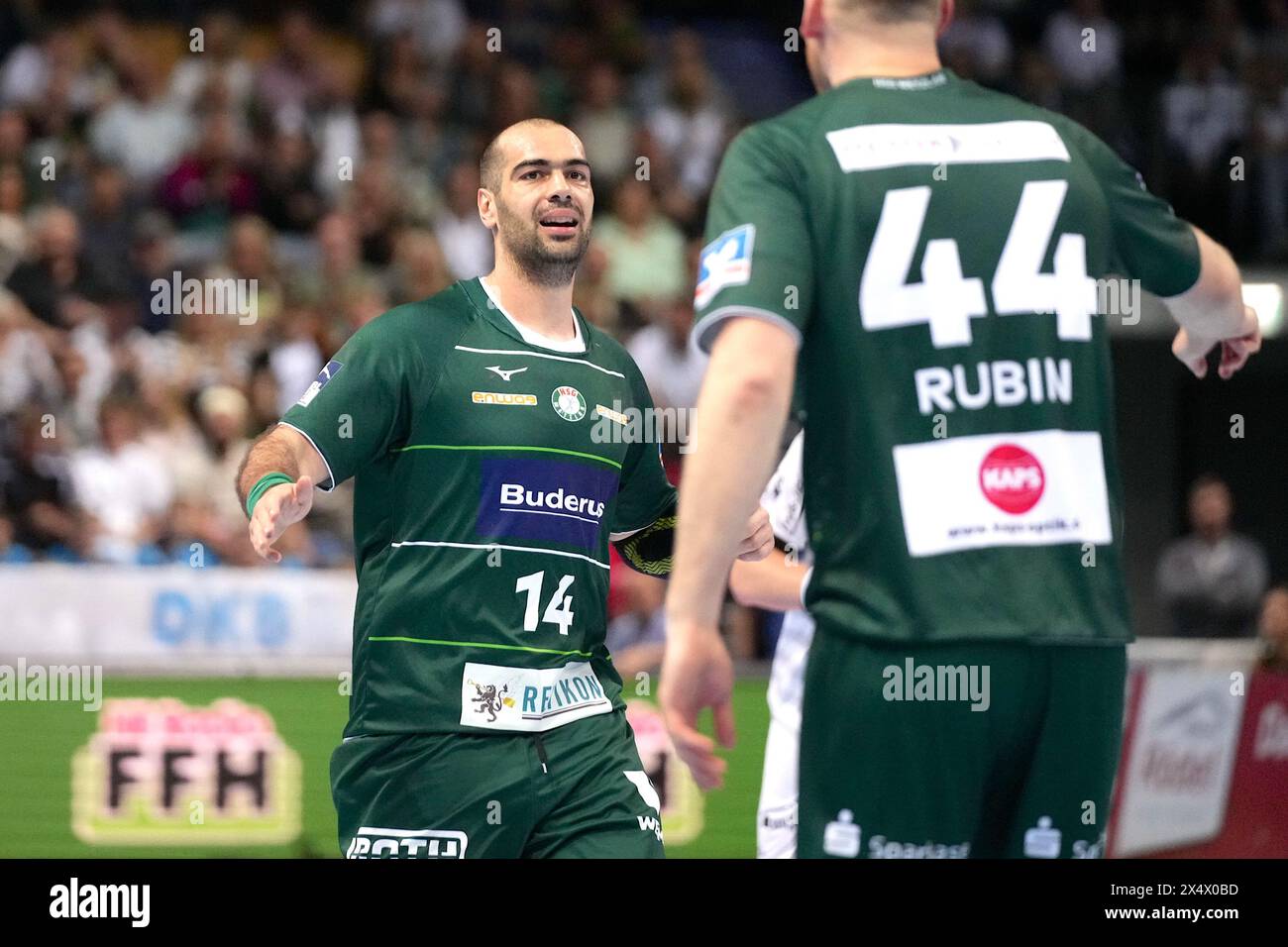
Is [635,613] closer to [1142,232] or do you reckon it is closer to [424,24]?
[424,24]

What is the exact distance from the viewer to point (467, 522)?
5754 mm

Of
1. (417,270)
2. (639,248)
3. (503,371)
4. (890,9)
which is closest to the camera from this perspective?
(890,9)

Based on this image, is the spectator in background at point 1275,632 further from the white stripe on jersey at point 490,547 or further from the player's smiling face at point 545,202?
the white stripe on jersey at point 490,547

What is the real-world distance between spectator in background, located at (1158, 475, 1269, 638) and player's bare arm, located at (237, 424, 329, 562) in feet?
32.7

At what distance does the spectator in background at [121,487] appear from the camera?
1133 cm

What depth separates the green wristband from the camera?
211 inches

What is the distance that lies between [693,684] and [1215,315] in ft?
5.37

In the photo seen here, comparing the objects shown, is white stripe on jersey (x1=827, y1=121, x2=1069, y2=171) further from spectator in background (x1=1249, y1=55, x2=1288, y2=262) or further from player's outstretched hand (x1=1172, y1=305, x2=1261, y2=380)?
spectator in background (x1=1249, y1=55, x2=1288, y2=262)

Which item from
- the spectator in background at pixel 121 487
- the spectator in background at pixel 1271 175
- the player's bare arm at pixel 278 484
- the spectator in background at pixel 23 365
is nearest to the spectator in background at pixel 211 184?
the spectator in background at pixel 23 365

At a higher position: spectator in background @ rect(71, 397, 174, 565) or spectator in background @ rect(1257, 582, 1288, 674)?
spectator in background @ rect(71, 397, 174, 565)

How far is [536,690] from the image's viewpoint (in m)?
5.71

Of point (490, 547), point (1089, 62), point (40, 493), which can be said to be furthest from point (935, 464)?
point (1089, 62)

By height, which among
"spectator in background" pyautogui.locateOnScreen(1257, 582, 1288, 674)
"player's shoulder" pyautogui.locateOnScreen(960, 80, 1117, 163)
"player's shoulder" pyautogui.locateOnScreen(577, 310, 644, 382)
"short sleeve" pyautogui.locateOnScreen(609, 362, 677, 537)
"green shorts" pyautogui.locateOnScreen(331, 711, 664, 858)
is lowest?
"spectator in background" pyautogui.locateOnScreen(1257, 582, 1288, 674)

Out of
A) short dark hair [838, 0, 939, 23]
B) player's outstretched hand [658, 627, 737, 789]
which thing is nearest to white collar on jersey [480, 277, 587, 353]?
short dark hair [838, 0, 939, 23]
